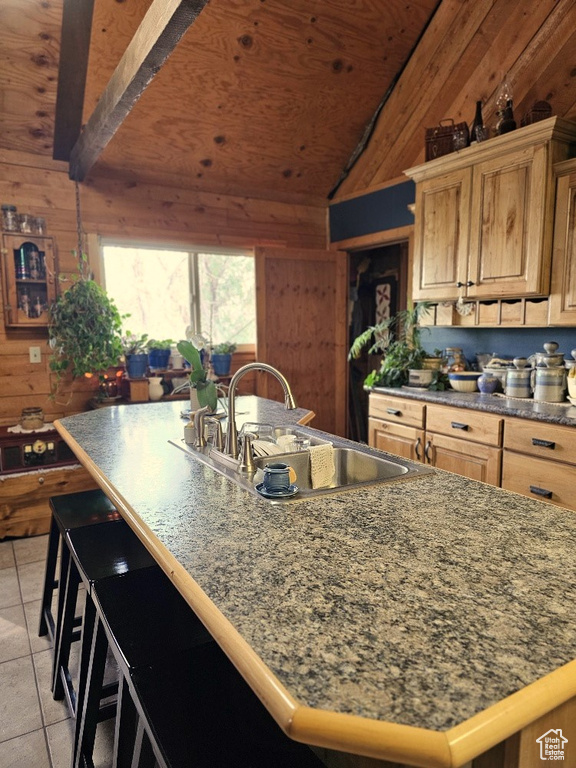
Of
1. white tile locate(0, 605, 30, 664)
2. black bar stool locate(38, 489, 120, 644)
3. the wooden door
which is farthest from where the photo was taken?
the wooden door

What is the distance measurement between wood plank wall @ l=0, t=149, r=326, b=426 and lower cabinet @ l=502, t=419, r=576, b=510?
301 cm

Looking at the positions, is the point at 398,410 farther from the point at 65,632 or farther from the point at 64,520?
the point at 65,632

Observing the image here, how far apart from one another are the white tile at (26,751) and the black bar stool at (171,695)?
0.26m

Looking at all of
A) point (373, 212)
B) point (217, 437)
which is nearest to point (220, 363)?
point (373, 212)

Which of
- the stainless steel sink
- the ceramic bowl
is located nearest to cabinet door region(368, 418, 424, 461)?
the ceramic bowl

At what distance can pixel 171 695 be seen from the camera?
3.70 ft

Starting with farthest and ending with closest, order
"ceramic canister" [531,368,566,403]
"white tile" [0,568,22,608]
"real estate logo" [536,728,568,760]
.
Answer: "ceramic canister" [531,368,566,403], "white tile" [0,568,22,608], "real estate logo" [536,728,568,760]

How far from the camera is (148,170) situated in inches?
168

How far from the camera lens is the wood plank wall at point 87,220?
381 cm

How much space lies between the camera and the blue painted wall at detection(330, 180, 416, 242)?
4312 mm

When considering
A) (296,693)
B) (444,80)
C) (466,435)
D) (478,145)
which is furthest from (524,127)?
(296,693)

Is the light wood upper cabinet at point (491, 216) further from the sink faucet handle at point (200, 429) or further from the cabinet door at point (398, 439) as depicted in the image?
the sink faucet handle at point (200, 429)

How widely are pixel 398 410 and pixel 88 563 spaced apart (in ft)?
7.55

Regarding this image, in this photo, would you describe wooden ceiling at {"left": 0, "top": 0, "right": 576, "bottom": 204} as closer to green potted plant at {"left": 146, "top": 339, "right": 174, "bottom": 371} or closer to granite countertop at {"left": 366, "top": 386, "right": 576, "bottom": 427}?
green potted plant at {"left": 146, "top": 339, "right": 174, "bottom": 371}
